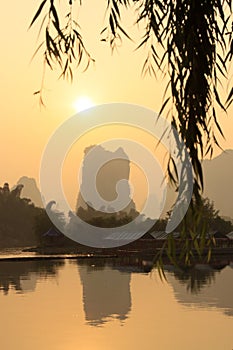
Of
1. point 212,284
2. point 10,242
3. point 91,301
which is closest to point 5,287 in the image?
point 91,301

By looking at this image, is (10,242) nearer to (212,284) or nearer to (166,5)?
(212,284)

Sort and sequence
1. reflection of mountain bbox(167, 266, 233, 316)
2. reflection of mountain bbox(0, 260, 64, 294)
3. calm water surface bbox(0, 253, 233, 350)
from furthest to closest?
reflection of mountain bbox(0, 260, 64, 294) < reflection of mountain bbox(167, 266, 233, 316) < calm water surface bbox(0, 253, 233, 350)

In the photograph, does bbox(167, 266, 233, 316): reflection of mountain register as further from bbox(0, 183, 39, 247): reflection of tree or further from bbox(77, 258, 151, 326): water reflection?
bbox(0, 183, 39, 247): reflection of tree

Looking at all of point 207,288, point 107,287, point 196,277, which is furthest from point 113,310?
point 196,277

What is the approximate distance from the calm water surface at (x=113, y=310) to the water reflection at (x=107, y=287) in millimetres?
49

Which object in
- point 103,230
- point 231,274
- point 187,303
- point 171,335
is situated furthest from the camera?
point 103,230

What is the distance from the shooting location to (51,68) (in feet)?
9.45

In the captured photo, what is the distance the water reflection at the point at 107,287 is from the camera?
25.8 metres

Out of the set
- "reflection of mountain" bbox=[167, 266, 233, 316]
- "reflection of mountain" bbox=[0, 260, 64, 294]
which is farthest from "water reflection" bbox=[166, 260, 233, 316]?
"reflection of mountain" bbox=[0, 260, 64, 294]

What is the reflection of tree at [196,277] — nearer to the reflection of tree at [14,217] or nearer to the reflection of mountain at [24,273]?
the reflection of mountain at [24,273]

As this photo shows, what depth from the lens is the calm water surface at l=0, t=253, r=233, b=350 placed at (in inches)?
772

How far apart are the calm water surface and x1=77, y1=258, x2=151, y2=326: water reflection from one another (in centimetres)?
5

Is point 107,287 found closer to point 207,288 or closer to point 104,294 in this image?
Answer: point 104,294

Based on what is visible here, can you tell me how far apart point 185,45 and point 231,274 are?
138 ft
